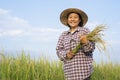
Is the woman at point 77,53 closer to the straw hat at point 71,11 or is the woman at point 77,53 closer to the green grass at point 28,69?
the straw hat at point 71,11

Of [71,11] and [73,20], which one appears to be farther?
[71,11]

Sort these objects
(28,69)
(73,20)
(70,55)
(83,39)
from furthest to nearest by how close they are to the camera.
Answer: (28,69)
(73,20)
(70,55)
(83,39)

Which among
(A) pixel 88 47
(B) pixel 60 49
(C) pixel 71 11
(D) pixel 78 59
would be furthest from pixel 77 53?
(C) pixel 71 11

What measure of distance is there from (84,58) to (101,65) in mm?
4580

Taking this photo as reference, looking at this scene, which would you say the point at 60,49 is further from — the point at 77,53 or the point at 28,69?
the point at 28,69

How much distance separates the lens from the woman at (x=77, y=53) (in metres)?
3.79

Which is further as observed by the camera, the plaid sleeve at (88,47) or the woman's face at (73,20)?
the woman's face at (73,20)

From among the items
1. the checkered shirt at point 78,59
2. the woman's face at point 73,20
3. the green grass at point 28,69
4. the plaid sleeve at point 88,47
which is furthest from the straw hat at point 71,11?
the green grass at point 28,69

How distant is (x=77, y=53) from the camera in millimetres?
3799

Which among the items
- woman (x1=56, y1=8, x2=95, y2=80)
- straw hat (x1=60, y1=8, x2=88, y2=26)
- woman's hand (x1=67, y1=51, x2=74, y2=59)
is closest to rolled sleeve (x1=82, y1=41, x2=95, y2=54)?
woman (x1=56, y1=8, x2=95, y2=80)

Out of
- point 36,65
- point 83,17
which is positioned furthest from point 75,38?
point 36,65

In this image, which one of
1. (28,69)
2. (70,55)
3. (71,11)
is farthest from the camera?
(28,69)

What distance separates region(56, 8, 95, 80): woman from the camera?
379cm

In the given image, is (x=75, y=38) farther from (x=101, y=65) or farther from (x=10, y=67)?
(x=101, y=65)
